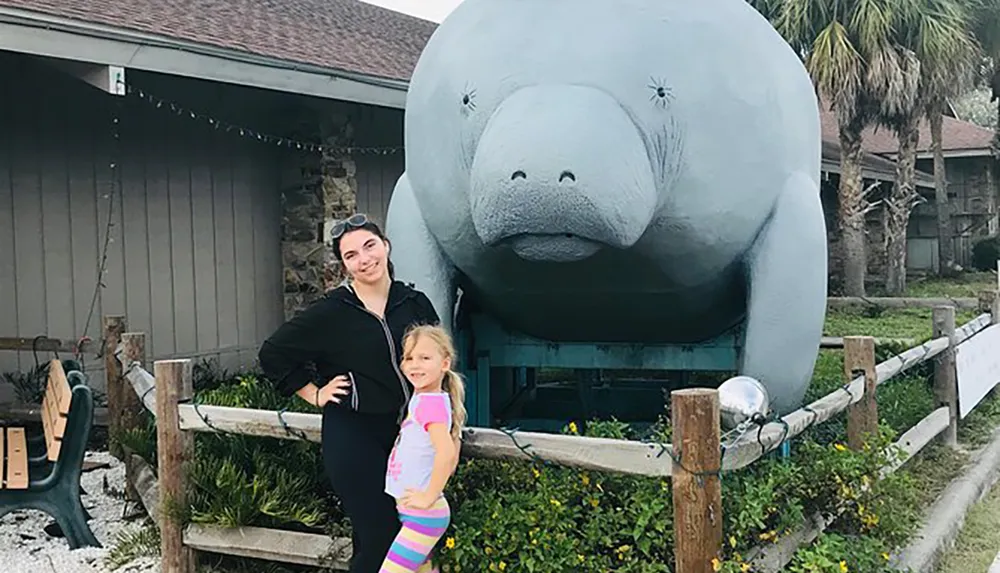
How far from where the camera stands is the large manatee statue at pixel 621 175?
3791 mm

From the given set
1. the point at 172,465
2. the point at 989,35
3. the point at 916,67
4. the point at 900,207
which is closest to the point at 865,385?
the point at 172,465

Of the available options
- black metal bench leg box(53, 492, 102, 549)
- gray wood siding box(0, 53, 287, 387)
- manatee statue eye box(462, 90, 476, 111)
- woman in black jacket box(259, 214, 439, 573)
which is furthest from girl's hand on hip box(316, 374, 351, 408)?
gray wood siding box(0, 53, 287, 387)

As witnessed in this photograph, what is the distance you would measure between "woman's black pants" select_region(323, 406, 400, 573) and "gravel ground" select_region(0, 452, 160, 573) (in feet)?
5.65

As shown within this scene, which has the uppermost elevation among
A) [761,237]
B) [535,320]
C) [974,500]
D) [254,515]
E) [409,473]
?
[761,237]

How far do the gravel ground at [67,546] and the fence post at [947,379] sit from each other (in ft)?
16.9

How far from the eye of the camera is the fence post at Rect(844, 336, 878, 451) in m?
5.20

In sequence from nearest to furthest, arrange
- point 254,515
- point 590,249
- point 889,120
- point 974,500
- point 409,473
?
point 409,473 → point 590,249 → point 254,515 → point 974,500 → point 889,120

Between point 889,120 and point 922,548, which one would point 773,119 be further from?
point 889,120

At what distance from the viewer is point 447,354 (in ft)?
10.8

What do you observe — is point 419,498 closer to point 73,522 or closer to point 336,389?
point 336,389

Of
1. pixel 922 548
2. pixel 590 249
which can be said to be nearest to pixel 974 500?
pixel 922 548

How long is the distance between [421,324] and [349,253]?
0.34 metres

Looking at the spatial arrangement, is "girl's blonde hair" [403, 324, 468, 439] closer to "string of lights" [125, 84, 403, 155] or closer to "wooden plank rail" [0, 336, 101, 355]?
"wooden plank rail" [0, 336, 101, 355]

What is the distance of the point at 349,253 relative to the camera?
3.38 metres
